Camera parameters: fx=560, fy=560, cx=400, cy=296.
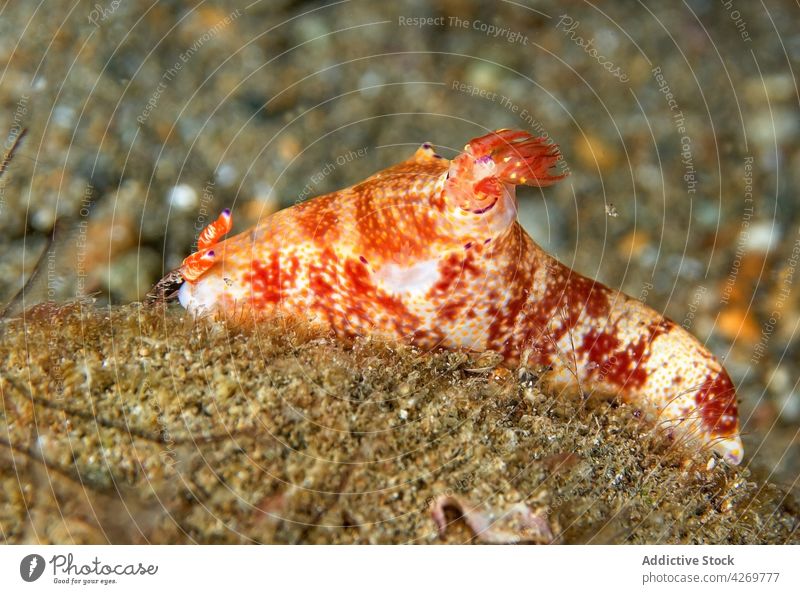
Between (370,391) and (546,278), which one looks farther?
(546,278)

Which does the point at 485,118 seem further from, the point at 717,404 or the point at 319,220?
the point at 717,404

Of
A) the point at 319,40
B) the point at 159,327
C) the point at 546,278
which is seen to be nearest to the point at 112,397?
the point at 159,327

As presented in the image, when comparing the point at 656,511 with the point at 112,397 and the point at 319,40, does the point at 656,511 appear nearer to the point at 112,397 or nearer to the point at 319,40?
the point at 112,397

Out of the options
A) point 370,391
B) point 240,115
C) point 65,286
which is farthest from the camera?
point 240,115

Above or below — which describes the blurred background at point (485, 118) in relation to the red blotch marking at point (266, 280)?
above
